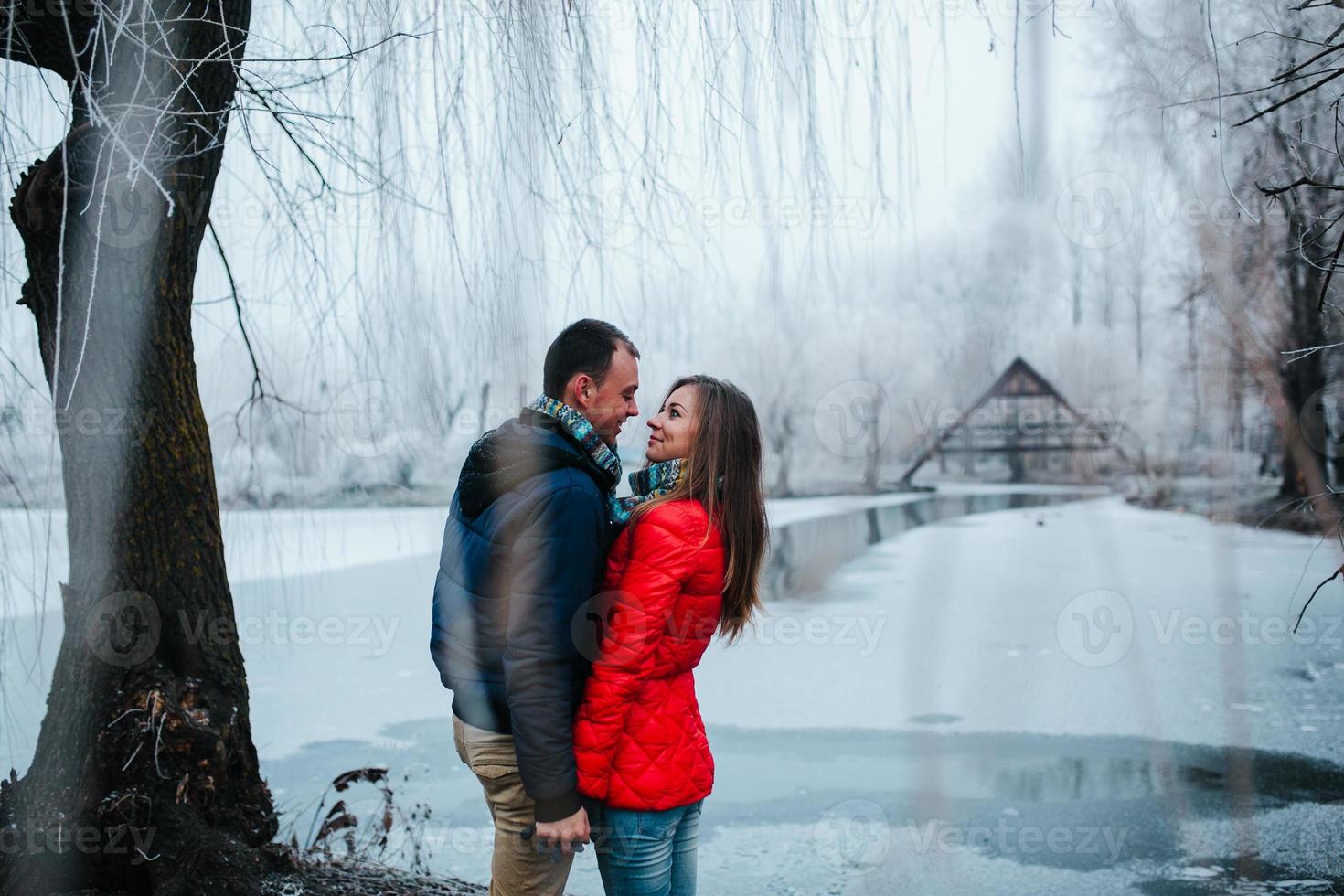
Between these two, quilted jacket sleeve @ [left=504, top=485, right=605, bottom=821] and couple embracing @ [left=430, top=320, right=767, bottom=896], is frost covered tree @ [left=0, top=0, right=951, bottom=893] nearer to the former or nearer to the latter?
couple embracing @ [left=430, top=320, right=767, bottom=896]

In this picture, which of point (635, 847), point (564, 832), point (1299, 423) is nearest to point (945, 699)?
point (1299, 423)

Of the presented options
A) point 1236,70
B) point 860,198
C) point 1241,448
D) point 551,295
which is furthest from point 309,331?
point 1241,448

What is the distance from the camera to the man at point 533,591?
0.99m

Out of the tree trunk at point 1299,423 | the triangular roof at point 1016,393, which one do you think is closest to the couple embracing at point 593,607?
the triangular roof at point 1016,393

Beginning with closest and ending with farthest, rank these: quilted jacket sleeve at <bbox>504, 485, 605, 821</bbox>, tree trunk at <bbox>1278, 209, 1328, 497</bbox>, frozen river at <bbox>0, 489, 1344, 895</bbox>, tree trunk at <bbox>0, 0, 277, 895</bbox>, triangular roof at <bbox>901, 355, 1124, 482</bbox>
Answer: quilted jacket sleeve at <bbox>504, 485, 605, 821</bbox>
tree trunk at <bbox>0, 0, 277, 895</bbox>
frozen river at <bbox>0, 489, 1344, 895</bbox>
tree trunk at <bbox>1278, 209, 1328, 497</bbox>
triangular roof at <bbox>901, 355, 1124, 482</bbox>

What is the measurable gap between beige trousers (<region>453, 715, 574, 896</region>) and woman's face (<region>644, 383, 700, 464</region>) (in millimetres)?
402

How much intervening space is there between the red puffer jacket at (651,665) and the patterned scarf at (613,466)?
47mm

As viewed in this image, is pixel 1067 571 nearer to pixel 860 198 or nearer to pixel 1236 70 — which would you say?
pixel 1236 70

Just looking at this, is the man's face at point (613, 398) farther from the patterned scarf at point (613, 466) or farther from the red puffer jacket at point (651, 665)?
the red puffer jacket at point (651, 665)

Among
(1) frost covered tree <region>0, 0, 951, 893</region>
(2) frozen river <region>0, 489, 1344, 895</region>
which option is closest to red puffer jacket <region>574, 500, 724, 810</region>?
(1) frost covered tree <region>0, 0, 951, 893</region>

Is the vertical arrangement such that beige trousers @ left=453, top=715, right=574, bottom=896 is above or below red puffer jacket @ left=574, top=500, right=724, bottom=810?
below

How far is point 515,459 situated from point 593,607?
0.20m

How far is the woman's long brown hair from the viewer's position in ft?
3.64

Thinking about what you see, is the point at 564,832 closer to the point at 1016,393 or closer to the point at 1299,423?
the point at 1016,393
